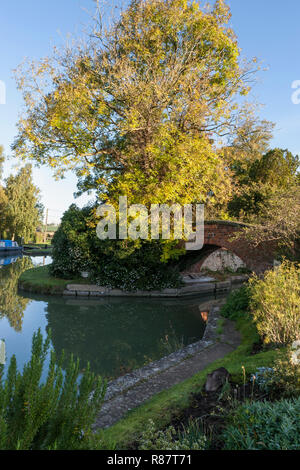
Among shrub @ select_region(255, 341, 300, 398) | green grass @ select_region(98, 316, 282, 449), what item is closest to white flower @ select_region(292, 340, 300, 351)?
shrub @ select_region(255, 341, 300, 398)

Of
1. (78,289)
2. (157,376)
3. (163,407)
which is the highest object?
(163,407)

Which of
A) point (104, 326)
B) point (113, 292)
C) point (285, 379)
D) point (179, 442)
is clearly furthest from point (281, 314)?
point (113, 292)

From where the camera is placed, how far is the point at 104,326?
10383 millimetres

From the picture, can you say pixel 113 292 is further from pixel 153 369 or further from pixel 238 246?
pixel 153 369

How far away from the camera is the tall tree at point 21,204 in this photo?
34.8m

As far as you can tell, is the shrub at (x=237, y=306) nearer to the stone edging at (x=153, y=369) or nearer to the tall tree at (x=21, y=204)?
the stone edging at (x=153, y=369)

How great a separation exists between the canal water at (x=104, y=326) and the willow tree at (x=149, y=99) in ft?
14.8

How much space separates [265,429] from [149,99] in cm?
1132

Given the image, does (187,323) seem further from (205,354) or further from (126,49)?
(126,49)

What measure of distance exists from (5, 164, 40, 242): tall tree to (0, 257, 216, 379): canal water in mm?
21282

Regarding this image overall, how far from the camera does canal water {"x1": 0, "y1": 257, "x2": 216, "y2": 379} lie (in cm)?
767

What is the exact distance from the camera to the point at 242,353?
619cm

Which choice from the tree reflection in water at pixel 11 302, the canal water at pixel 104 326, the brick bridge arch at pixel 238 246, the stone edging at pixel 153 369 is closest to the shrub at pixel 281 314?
the stone edging at pixel 153 369

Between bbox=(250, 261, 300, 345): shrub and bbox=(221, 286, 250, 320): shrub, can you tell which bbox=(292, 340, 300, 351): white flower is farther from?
bbox=(221, 286, 250, 320): shrub
